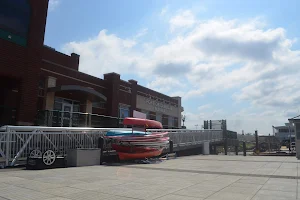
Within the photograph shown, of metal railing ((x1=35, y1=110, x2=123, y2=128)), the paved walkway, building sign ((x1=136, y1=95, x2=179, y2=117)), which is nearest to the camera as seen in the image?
the paved walkway

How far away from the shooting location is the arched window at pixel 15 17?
14684mm

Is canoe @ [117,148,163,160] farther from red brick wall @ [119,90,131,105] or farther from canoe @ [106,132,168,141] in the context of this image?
red brick wall @ [119,90,131,105]

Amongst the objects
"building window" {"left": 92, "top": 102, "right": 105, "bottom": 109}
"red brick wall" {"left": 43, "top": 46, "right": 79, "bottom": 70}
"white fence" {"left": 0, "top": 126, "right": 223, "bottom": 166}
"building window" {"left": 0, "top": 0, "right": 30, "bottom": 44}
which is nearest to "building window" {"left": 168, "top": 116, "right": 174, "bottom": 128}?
"building window" {"left": 92, "top": 102, "right": 105, "bottom": 109}

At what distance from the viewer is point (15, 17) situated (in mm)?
15281

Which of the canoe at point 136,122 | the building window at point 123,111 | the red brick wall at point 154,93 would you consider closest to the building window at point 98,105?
the building window at point 123,111

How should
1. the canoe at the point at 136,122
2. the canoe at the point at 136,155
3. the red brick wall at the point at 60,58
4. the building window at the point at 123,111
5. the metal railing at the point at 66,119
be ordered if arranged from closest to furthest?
the canoe at the point at 136,155, the canoe at the point at 136,122, the metal railing at the point at 66,119, the red brick wall at the point at 60,58, the building window at the point at 123,111

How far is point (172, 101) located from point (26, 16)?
29.7 meters

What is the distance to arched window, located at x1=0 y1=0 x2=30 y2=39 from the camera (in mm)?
14684

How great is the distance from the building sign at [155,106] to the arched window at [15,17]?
18.3m

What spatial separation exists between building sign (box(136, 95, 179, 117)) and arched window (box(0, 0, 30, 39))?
1835 cm

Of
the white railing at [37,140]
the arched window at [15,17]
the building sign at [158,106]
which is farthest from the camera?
the building sign at [158,106]

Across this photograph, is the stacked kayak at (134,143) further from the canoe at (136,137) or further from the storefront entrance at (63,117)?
the storefront entrance at (63,117)

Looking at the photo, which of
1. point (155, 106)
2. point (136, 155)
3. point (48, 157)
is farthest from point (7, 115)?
point (155, 106)

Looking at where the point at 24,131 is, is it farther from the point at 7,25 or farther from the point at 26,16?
the point at 26,16
